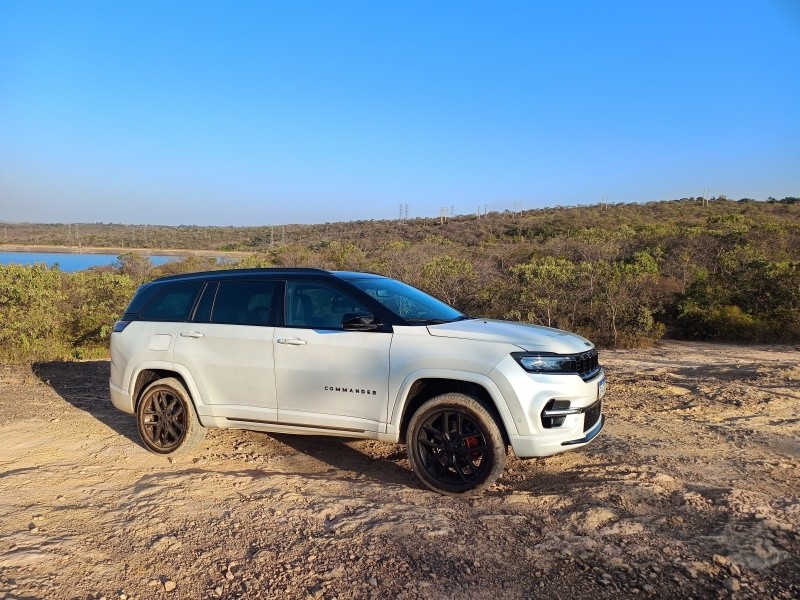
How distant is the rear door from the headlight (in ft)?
6.96

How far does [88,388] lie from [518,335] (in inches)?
278

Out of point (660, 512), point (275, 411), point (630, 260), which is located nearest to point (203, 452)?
point (275, 411)

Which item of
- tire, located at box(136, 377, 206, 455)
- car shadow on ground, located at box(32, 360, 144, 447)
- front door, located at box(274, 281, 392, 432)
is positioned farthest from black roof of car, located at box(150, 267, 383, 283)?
car shadow on ground, located at box(32, 360, 144, 447)

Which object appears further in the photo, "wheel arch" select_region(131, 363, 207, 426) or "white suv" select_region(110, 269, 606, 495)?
"wheel arch" select_region(131, 363, 207, 426)

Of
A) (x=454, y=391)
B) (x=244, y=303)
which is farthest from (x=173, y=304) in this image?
(x=454, y=391)

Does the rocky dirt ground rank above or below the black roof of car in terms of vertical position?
below

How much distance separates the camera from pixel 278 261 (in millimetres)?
28375

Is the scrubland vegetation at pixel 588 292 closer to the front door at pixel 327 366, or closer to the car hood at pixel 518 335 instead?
the front door at pixel 327 366

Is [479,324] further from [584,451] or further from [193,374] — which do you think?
[193,374]

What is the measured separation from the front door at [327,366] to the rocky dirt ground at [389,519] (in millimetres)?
547

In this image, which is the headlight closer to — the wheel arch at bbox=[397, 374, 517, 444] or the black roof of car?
the wheel arch at bbox=[397, 374, 517, 444]

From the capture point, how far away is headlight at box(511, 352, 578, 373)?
14.2ft

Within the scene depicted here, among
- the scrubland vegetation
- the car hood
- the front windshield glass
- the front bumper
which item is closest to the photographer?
the front bumper

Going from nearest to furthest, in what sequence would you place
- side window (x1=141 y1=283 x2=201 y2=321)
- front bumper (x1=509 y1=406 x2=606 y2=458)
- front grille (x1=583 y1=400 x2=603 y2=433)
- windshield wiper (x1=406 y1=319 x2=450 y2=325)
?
front bumper (x1=509 y1=406 x2=606 y2=458), front grille (x1=583 y1=400 x2=603 y2=433), windshield wiper (x1=406 y1=319 x2=450 y2=325), side window (x1=141 y1=283 x2=201 y2=321)
